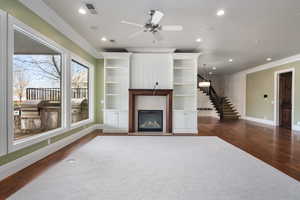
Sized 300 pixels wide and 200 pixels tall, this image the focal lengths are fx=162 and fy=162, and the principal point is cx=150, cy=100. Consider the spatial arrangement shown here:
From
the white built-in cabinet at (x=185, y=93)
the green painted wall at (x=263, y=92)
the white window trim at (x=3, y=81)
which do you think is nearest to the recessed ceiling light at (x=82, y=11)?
the white window trim at (x=3, y=81)

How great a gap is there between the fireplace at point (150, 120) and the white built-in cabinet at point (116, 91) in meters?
0.57

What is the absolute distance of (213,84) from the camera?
13.1 m

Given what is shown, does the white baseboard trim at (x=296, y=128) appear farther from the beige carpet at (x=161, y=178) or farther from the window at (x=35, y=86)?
the window at (x=35, y=86)

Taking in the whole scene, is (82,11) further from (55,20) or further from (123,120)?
(123,120)

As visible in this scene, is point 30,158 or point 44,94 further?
point 44,94

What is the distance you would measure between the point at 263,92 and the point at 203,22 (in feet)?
22.2

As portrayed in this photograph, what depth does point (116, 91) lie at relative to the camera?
20.6 ft

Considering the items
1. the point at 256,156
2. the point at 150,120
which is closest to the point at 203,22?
the point at 256,156

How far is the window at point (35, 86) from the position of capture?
3.27 meters

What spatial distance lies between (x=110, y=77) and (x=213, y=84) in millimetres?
9593

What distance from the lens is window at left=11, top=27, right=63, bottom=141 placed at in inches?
129

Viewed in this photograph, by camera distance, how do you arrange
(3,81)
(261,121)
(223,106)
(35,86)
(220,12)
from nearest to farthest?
(3,81), (220,12), (35,86), (261,121), (223,106)

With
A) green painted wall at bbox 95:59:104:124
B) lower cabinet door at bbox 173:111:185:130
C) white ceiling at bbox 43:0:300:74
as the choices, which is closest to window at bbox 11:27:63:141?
white ceiling at bbox 43:0:300:74

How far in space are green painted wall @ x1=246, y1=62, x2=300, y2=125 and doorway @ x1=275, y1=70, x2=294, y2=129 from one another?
0.88 feet
